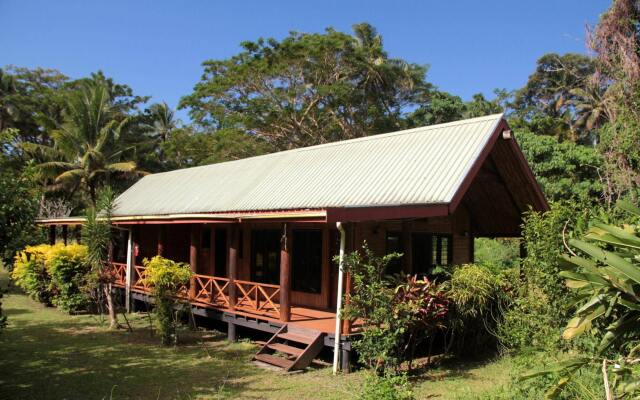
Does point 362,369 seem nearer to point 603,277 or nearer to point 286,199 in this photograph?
point 286,199

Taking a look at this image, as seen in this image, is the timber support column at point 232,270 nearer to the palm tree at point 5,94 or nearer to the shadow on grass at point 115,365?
the shadow on grass at point 115,365

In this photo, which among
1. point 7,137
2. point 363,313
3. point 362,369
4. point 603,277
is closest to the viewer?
point 603,277

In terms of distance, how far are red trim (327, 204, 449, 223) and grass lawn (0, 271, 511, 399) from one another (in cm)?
285

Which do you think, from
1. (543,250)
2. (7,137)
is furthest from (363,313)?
(7,137)

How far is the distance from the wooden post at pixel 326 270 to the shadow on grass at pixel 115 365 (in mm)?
2220

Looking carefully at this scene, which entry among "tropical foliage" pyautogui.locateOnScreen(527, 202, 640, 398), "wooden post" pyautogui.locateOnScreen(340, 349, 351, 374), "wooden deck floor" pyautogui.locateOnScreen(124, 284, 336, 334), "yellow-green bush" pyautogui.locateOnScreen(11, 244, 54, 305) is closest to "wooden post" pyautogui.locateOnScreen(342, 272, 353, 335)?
"wooden post" pyautogui.locateOnScreen(340, 349, 351, 374)

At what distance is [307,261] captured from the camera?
45.3ft

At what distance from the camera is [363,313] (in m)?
8.93

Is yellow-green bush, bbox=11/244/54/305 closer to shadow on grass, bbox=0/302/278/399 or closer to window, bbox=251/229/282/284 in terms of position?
shadow on grass, bbox=0/302/278/399

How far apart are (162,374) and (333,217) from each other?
171 inches

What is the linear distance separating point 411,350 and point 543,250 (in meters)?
3.24

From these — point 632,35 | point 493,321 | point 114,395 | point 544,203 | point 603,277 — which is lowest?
point 114,395

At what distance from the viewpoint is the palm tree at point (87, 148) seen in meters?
31.9

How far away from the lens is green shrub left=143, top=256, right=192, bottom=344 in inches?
479
